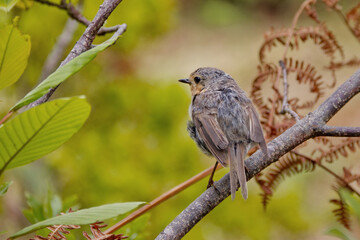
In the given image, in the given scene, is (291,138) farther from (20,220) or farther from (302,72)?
(20,220)

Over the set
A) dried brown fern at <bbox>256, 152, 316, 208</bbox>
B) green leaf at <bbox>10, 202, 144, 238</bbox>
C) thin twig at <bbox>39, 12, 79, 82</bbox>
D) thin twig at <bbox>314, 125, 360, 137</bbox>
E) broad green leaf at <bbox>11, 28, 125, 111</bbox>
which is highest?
thin twig at <bbox>39, 12, 79, 82</bbox>

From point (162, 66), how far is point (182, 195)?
632cm

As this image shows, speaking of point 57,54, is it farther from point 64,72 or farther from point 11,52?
point 64,72

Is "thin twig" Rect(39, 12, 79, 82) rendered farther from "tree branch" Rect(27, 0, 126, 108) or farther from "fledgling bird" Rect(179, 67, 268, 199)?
"tree branch" Rect(27, 0, 126, 108)

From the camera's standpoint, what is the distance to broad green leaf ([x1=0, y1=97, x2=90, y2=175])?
2.76 feet

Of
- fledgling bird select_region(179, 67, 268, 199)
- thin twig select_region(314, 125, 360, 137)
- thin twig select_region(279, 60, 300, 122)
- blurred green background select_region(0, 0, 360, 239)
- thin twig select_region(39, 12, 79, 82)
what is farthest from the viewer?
blurred green background select_region(0, 0, 360, 239)

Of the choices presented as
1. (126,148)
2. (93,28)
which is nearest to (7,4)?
(93,28)

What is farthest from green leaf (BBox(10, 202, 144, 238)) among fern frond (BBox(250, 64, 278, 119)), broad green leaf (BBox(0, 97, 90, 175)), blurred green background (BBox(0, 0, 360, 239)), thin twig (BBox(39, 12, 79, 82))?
blurred green background (BBox(0, 0, 360, 239))

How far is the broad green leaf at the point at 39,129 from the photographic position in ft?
2.76

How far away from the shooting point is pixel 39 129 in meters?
0.88

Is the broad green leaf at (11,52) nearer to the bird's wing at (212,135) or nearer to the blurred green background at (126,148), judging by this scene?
the bird's wing at (212,135)

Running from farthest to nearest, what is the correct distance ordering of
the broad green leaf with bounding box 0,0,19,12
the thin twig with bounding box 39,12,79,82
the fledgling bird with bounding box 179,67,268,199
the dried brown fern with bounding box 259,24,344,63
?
the thin twig with bounding box 39,12,79,82
the dried brown fern with bounding box 259,24,344,63
the fledgling bird with bounding box 179,67,268,199
the broad green leaf with bounding box 0,0,19,12

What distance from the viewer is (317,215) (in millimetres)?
6305

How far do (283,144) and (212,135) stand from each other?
2.25 ft
